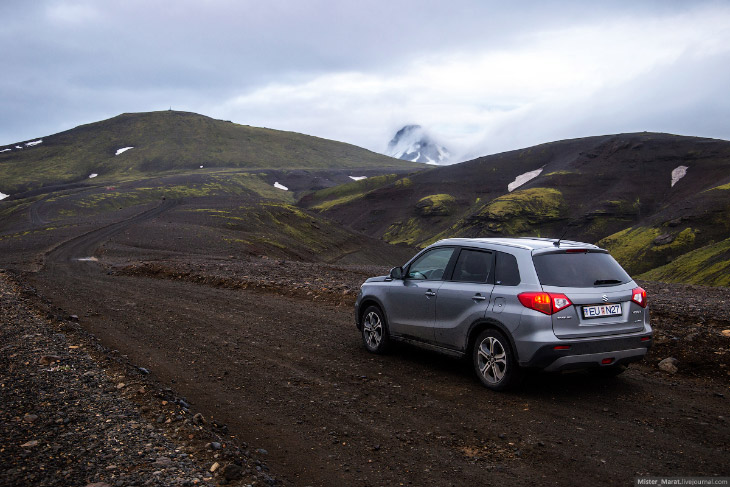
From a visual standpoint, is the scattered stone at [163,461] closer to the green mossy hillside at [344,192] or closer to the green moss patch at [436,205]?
the green moss patch at [436,205]

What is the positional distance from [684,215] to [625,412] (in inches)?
2315

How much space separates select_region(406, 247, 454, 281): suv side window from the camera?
7.84 m

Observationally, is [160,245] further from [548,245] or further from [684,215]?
[684,215]

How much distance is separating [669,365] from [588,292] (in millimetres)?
2351

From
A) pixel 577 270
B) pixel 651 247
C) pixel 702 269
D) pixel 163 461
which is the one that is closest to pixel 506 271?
pixel 577 270

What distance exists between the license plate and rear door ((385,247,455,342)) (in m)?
1.98

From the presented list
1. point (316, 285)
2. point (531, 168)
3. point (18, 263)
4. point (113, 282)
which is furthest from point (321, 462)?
point (531, 168)

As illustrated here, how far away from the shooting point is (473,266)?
7.35 metres

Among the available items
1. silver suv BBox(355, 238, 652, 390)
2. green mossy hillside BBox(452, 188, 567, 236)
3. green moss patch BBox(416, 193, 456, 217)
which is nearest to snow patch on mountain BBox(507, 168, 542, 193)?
green moss patch BBox(416, 193, 456, 217)

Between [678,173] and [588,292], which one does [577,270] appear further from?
[678,173]

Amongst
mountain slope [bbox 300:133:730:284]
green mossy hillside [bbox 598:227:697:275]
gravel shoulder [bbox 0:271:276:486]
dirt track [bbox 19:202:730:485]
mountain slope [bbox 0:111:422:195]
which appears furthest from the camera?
mountain slope [bbox 0:111:422:195]

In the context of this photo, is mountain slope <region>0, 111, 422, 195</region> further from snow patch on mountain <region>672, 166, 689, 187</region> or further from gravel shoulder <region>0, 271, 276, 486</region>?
gravel shoulder <region>0, 271, 276, 486</region>

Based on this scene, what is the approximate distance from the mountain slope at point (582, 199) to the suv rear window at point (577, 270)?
47978 millimetres

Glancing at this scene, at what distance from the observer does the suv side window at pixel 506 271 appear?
22.0 feet
